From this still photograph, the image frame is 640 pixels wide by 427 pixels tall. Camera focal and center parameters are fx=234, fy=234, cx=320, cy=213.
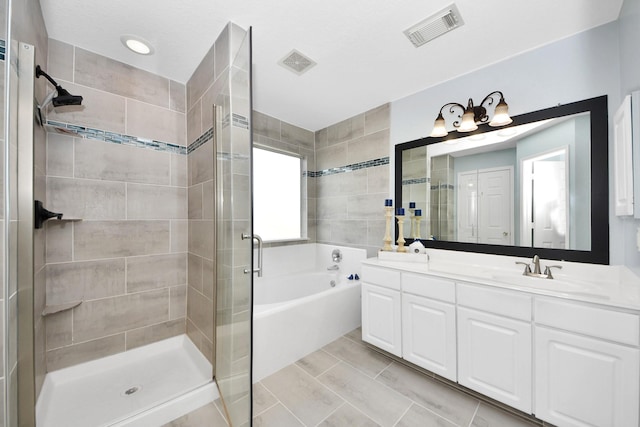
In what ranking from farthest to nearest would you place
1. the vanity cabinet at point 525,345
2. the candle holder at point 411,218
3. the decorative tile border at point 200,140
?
the candle holder at point 411,218 → the decorative tile border at point 200,140 → the vanity cabinet at point 525,345

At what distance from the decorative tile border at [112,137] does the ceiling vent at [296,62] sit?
1206mm

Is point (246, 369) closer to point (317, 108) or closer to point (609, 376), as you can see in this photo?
point (609, 376)

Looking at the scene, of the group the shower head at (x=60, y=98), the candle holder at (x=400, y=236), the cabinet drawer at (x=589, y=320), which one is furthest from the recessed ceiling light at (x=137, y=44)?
the cabinet drawer at (x=589, y=320)

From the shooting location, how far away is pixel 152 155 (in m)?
2.02

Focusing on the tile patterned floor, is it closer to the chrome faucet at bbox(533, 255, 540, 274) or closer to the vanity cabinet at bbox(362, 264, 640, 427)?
the vanity cabinet at bbox(362, 264, 640, 427)

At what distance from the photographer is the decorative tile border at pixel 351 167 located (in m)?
2.66

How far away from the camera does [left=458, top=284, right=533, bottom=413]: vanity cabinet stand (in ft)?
4.26

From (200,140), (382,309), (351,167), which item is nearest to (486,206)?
(382,309)

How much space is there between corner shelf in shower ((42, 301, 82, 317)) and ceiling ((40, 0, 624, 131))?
6.13ft

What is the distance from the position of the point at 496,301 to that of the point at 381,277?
0.78 metres

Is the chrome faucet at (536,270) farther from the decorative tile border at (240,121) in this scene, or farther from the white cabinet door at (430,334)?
the decorative tile border at (240,121)

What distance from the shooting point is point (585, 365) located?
114cm

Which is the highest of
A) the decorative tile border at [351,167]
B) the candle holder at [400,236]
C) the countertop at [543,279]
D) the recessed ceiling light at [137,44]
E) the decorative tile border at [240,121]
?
the recessed ceiling light at [137,44]

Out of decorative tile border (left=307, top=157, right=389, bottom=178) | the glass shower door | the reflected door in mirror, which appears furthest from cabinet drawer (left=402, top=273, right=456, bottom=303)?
decorative tile border (left=307, top=157, right=389, bottom=178)
